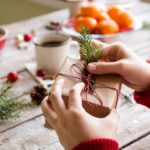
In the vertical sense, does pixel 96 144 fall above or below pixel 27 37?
above

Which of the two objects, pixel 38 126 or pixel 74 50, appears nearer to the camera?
pixel 38 126

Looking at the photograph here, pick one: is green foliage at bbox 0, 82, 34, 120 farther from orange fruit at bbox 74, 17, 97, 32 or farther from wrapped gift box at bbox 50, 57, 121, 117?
orange fruit at bbox 74, 17, 97, 32

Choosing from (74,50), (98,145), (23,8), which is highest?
(98,145)

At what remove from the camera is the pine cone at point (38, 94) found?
940mm

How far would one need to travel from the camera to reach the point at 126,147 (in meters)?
0.79

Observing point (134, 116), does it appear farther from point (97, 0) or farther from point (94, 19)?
point (97, 0)

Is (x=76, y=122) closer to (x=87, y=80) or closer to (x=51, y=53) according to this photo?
(x=87, y=80)

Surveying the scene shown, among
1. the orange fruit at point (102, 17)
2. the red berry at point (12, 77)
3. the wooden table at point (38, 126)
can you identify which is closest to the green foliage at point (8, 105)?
the wooden table at point (38, 126)

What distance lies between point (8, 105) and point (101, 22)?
0.57 m

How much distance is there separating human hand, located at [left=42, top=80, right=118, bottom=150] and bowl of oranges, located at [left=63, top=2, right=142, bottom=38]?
2.11ft

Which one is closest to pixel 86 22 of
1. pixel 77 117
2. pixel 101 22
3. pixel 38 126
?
pixel 101 22

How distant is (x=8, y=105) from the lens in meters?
0.88

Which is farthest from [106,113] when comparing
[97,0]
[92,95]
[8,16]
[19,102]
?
[8,16]

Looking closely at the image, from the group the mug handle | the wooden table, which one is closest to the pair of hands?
the wooden table
